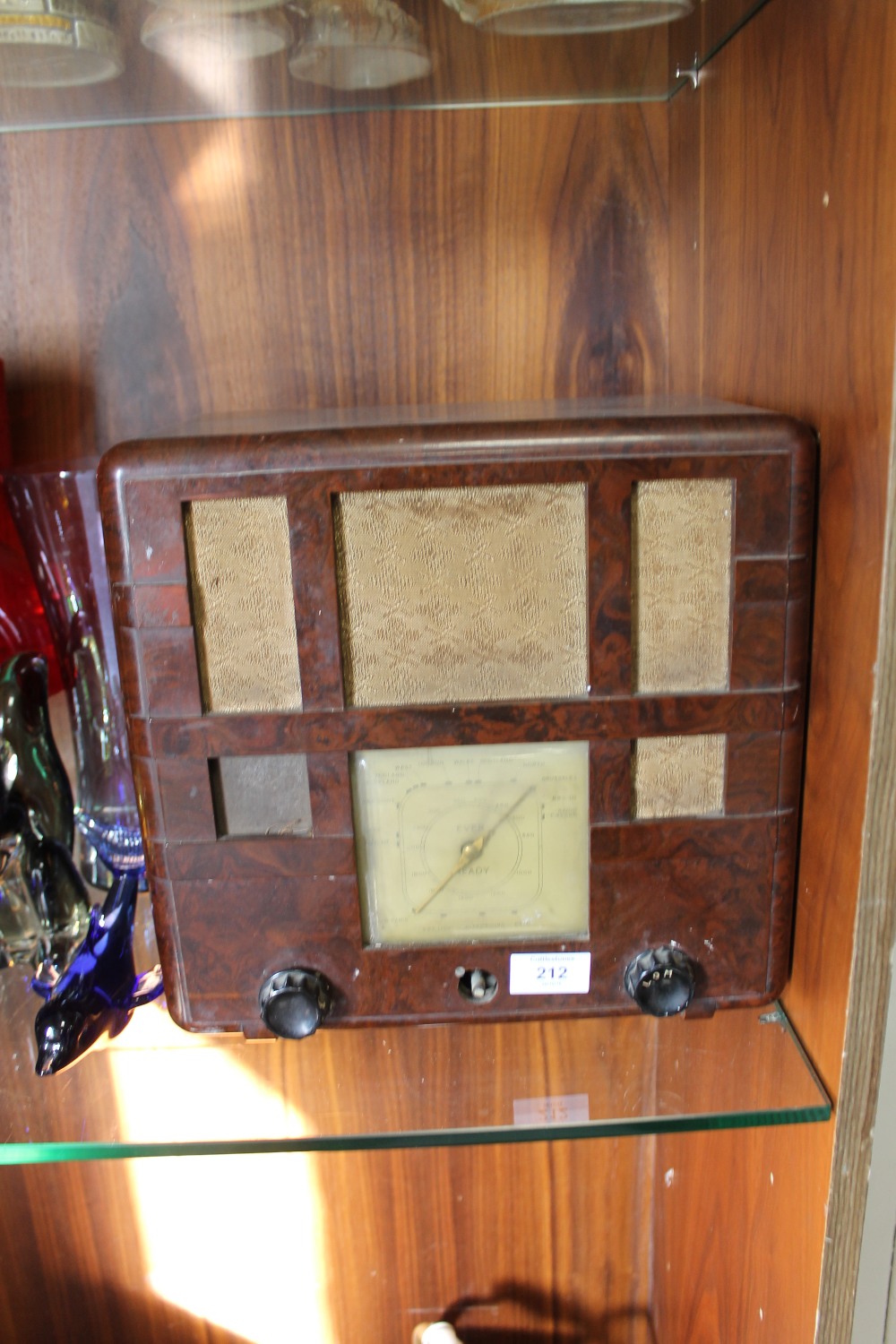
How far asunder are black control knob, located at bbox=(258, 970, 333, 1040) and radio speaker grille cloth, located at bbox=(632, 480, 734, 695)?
0.29m

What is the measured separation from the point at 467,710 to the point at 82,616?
39 cm

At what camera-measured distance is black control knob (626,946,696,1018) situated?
667 mm

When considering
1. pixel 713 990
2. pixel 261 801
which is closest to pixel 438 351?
pixel 261 801

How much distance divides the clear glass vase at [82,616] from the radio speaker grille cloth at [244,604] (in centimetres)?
25

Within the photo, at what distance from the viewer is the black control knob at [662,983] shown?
667 mm

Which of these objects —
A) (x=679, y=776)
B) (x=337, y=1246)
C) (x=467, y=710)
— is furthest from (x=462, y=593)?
(x=337, y=1246)

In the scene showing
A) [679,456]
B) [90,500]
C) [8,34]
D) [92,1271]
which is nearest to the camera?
[679,456]

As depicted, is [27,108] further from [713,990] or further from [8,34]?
[713,990]

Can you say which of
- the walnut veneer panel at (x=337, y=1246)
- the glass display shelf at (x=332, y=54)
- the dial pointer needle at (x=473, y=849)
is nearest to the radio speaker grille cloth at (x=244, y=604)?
the dial pointer needle at (x=473, y=849)

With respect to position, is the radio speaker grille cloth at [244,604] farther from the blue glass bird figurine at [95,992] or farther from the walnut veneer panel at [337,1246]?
the walnut veneer panel at [337,1246]

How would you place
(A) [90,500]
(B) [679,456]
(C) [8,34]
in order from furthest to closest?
(A) [90,500] → (C) [8,34] → (B) [679,456]

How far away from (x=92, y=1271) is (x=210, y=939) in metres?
0.66

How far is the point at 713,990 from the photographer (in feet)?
2.27

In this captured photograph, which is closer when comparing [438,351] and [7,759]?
[7,759]
